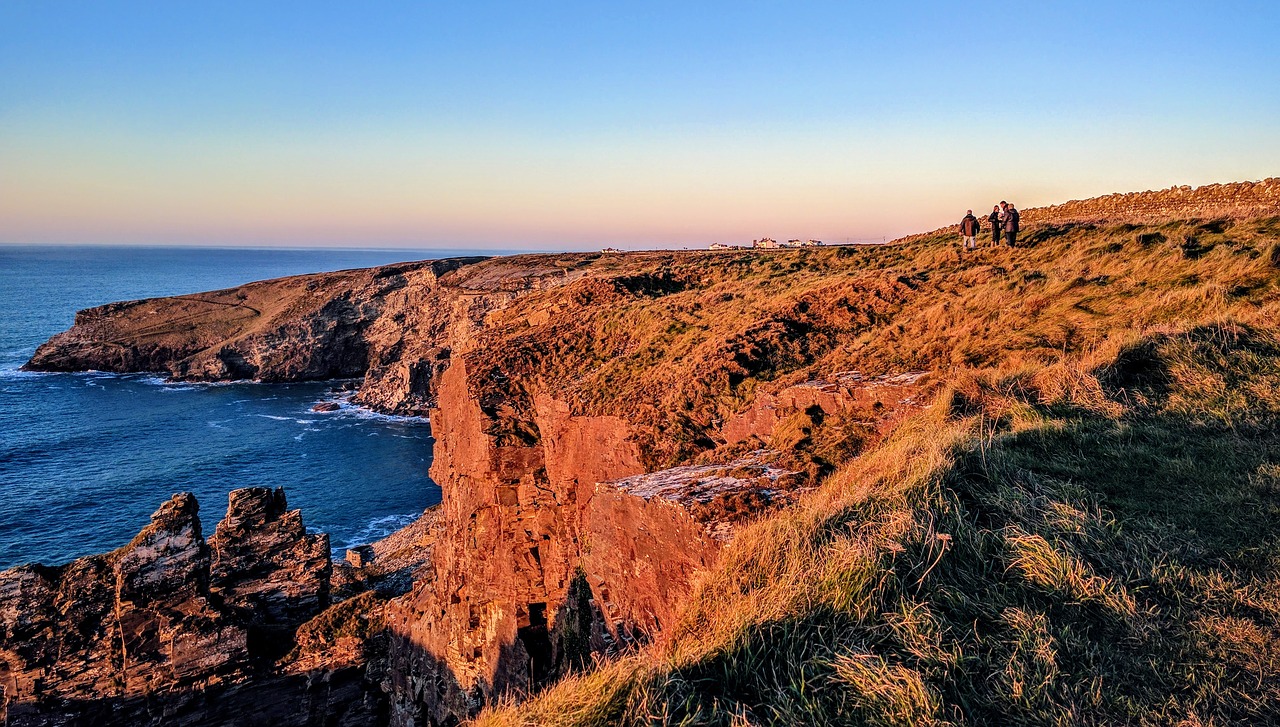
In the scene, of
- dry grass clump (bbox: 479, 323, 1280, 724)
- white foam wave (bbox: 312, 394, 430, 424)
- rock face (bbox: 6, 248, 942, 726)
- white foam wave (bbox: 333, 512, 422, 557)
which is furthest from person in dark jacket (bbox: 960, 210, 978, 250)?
white foam wave (bbox: 312, 394, 430, 424)

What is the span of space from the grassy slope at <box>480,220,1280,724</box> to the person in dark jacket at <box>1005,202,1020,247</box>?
32.7 ft

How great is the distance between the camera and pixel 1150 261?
563 inches

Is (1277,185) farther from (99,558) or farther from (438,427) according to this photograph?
(99,558)

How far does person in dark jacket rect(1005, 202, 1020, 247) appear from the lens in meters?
20.1

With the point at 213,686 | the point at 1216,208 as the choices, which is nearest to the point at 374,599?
the point at 213,686

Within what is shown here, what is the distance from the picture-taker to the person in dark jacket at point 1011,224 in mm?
20109

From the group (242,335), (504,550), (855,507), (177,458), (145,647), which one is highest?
(855,507)

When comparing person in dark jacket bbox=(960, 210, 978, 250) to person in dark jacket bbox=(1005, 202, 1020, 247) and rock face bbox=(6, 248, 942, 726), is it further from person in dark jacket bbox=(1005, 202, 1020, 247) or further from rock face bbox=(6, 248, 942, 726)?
rock face bbox=(6, 248, 942, 726)

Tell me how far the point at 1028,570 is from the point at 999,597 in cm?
50

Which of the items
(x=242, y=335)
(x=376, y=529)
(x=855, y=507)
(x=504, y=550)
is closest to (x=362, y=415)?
(x=376, y=529)

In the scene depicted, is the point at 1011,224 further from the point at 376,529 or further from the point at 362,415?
the point at 362,415

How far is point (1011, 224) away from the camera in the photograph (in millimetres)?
20156

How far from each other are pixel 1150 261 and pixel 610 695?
16233 millimetres

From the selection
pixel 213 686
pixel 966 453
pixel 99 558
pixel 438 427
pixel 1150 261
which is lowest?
pixel 213 686
